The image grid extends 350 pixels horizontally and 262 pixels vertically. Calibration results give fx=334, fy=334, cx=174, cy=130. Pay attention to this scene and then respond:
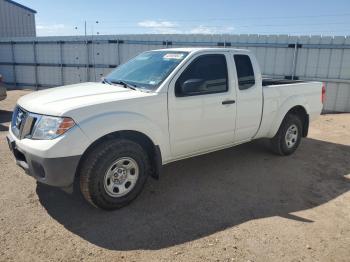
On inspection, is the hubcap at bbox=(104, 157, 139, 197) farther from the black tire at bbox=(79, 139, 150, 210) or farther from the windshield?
the windshield

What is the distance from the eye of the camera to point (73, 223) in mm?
3598

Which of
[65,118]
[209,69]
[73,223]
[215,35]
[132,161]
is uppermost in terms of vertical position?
[215,35]

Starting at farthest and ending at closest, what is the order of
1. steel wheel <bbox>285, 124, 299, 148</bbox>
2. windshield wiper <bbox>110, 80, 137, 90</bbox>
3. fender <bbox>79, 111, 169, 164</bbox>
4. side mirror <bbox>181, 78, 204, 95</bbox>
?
1. steel wheel <bbox>285, 124, 299, 148</bbox>
2. windshield wiper <bbox>110, 80, 137, 90</bbox>
3. side mirror <bbox>181, 78, 204, 95</bbox>
4. fender <bbox>79, 111, 169, 164</bbox>

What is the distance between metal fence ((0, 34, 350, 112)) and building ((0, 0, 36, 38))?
337 centimetres

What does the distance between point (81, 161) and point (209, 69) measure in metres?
2.14

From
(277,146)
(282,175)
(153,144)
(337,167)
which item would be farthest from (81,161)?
(337,167)

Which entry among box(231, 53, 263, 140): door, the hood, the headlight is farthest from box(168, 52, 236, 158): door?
the headlight

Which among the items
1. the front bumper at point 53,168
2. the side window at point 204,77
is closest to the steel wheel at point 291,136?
the side window at point 204,77

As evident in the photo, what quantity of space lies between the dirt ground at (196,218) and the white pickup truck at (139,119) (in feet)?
1.33

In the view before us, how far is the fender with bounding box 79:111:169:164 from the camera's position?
3.48 metres

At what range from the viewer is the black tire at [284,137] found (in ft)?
19.1

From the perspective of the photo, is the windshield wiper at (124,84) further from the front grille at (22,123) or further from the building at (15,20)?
the building at (15,20)

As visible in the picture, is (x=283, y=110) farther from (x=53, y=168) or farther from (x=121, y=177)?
(x=53, y=168)

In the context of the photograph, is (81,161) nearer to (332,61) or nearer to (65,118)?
(65,118)
